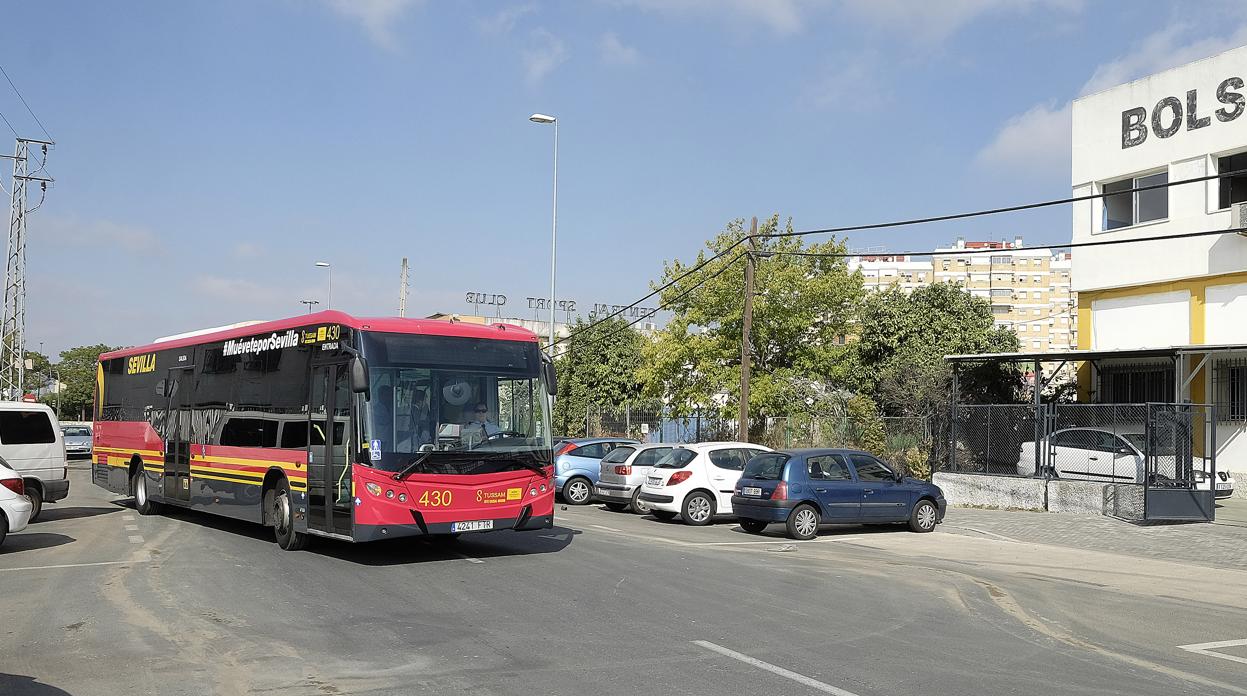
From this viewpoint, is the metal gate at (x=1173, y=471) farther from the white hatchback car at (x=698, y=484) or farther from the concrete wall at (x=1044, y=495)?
the white hatchback car at (x=698, y=484)

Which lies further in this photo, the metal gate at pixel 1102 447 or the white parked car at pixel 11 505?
the metal gate at pixel 1102 447

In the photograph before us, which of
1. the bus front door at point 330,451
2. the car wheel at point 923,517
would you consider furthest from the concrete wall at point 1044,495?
the bus front door at point 330,451

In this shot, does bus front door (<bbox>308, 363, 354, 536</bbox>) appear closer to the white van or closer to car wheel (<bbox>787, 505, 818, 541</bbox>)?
car wheel (<bbox>787, 505, 818, 541</bbox>)

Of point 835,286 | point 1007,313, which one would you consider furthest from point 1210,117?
point 1007,313

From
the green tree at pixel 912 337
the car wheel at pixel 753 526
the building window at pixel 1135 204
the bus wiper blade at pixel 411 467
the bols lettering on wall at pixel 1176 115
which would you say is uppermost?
the bols lettering on wall at pixel 1176 115

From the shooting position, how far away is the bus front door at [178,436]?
678 inches

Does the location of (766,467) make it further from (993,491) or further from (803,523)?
(993,491)

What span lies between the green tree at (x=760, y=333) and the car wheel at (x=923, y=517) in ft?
57.4

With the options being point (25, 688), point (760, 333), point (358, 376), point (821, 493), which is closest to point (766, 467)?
point (821, 493)

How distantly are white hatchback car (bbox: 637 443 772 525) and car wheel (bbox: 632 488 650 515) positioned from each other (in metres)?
0.34

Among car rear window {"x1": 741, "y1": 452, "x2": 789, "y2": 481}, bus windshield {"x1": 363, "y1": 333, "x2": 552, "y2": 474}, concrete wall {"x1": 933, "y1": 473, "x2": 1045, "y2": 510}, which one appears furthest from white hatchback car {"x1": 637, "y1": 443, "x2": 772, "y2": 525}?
concrete wall {"x1": 933, "y1": 473, "x2": 1045, "y2": 510}

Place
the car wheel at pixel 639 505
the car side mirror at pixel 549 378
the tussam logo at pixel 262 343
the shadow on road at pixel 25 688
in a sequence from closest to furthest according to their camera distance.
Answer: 1. the shadow on road at pixel 25 688
2. the car side mirror at pixel 549 378
3. the tussam logo at pixel 262 343
4. the car wheel at pixel 639 505

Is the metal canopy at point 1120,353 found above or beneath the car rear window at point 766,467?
above

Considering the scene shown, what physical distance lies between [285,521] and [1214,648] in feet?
35.7
